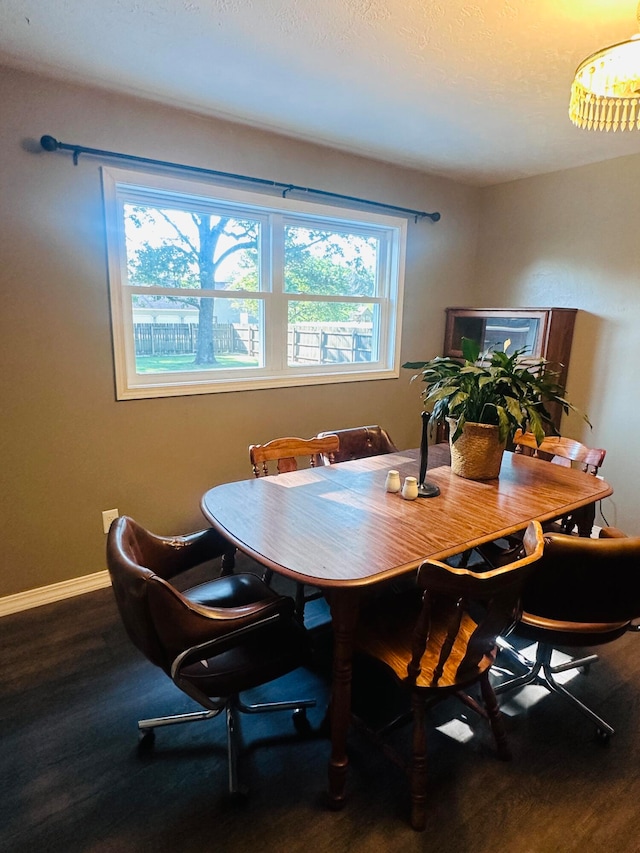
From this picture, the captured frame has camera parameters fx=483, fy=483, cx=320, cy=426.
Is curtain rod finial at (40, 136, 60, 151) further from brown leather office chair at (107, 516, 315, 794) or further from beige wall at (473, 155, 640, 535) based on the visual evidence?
beige wall at (473, 155, 640, 535)

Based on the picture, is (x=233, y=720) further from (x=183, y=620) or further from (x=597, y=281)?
(x=597, y=281)

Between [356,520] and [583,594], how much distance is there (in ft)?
2.48

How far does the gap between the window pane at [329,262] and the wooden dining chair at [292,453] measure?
1261 millimetres

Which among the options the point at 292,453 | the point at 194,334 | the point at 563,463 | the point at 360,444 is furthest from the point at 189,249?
the point at 563,463

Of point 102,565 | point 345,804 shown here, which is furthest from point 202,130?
point 345,804

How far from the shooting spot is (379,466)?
2.33 m

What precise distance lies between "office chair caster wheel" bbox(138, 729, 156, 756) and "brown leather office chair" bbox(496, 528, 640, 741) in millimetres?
1310

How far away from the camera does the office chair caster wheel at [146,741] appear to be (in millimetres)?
1649

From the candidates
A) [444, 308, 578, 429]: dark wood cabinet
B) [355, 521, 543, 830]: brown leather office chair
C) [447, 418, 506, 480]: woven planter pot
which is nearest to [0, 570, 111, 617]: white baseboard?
[355, 521, 543, 830]: brown leather office chair

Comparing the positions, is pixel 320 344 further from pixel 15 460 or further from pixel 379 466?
pixel 15 460

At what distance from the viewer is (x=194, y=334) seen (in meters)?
2.89

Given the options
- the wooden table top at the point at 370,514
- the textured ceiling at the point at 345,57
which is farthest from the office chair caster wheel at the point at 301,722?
the textured ceiling at the point at 345,57

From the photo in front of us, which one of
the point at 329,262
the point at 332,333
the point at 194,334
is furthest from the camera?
the point at 332,333

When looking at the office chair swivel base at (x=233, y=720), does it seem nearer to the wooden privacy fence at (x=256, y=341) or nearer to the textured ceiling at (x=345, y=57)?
the wooden privacy fence at (x=256, y=341)
